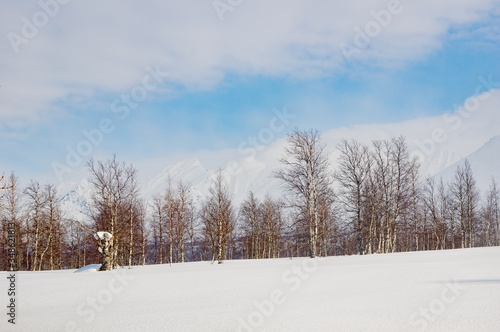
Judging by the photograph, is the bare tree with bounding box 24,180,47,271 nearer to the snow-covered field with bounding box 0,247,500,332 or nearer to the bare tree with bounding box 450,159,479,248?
the snow-covered field with bounding box 0,247,500,332

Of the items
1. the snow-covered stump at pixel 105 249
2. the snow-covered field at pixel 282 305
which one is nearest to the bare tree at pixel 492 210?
the snow-covered field at pixel 282 305

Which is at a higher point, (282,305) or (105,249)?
(282,305)
